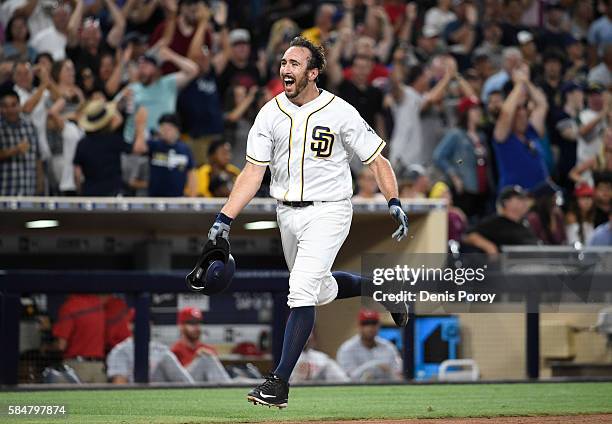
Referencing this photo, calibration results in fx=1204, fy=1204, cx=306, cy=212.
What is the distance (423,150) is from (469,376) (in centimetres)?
413

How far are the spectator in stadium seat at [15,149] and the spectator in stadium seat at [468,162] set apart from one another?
4.55 metres

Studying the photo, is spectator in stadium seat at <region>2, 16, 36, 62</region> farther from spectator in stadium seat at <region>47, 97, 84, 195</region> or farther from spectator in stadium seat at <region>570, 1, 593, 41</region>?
spectator in stadium seat at <region>570, 1, 593, 41</region>

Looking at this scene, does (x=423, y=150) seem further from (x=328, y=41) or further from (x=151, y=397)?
(x=151, y=397)

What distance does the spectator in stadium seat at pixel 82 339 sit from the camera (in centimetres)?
952

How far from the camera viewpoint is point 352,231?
39.6ft

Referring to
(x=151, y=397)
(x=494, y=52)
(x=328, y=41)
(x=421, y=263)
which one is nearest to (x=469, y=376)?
(x=421, y=263)

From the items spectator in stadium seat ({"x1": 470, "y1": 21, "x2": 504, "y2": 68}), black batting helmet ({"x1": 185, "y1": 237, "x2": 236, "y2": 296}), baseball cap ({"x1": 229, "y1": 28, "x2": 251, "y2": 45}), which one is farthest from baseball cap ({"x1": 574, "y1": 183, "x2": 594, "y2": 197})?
black batting helmet ({"x1": 185, "y1": 237, "x2": 236, "y2": 296})

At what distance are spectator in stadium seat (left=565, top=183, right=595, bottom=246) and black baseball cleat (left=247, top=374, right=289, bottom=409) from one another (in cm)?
703

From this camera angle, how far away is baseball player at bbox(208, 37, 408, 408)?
6613 millimetres

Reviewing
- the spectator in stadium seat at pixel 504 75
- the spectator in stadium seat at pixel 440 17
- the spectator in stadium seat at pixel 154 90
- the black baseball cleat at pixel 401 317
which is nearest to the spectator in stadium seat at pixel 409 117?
the spectator in stadium seat at pixel 504 75

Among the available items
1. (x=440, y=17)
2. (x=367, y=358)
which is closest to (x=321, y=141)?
(x=367, y=358)

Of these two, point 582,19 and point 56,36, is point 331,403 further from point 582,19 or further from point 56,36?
point 582,19

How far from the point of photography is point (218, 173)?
38.9 ft

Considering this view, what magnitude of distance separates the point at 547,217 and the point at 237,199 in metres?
6.73
